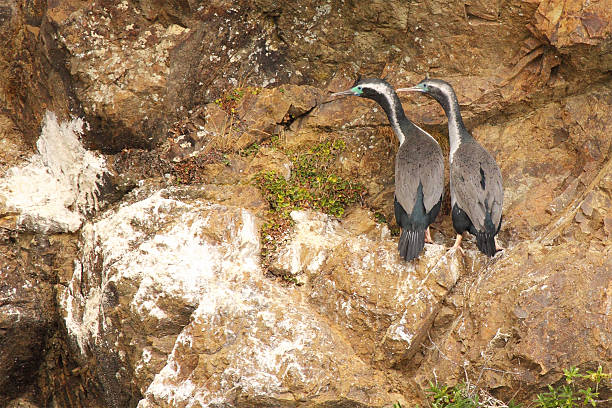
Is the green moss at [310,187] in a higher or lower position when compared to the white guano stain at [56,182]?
lower

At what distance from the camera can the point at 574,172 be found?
901 centimetres

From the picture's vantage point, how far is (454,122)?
913cm

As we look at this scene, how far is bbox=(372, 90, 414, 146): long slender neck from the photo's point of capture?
9367mm

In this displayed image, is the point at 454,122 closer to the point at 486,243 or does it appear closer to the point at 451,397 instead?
the point at 486,243

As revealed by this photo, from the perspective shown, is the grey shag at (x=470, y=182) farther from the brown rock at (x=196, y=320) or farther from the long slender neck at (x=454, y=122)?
the brown rock at (x=196, y=320)

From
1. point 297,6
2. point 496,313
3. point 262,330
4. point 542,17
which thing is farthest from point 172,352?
point 542,17

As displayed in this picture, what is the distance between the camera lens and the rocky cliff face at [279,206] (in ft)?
25.0

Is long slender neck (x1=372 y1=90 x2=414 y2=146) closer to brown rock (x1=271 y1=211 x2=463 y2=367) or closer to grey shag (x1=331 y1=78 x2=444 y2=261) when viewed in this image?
grey shag (x1=331 y1=78 x2=444 y2=261)

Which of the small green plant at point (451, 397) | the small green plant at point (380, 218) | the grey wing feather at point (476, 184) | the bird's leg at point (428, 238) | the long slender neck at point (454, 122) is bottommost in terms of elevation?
the small green plant at point (451, 397)

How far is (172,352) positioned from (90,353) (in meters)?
1.37

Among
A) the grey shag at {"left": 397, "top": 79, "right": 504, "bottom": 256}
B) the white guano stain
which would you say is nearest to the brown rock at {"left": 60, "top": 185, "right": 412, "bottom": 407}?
the white guano stain

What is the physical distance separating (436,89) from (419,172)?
1134 millimetres

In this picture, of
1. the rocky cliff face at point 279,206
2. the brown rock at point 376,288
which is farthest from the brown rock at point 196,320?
the brown rock at point 376,288

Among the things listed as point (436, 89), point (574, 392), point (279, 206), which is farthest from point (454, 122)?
point (574, 392)
